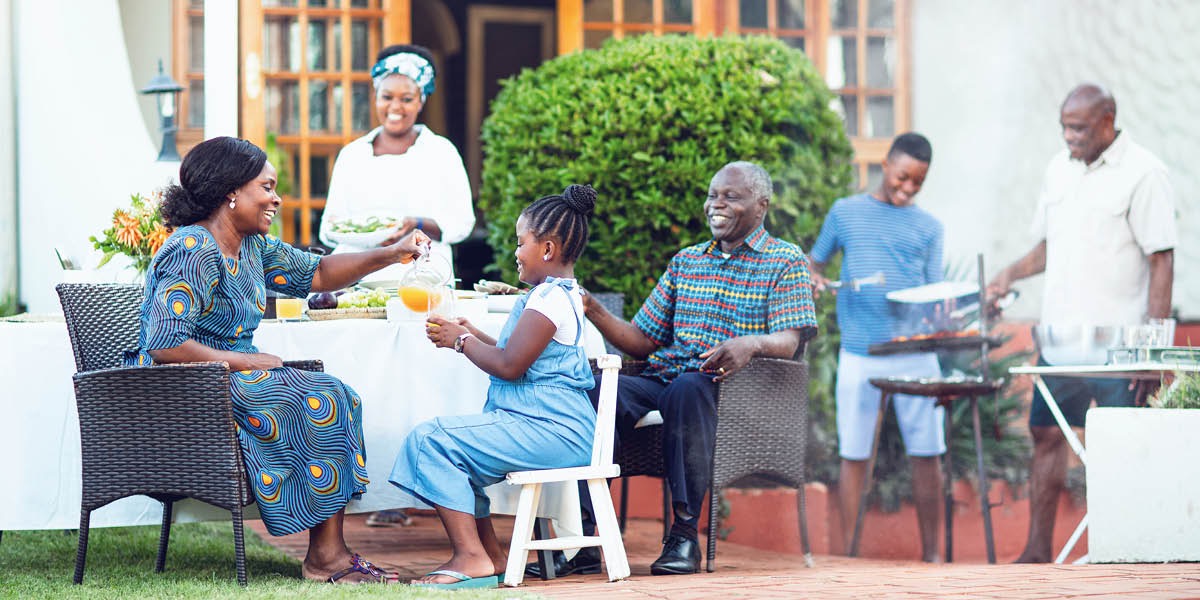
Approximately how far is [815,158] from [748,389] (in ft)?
6.12

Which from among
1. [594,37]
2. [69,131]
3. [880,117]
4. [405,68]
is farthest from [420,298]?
[880,117]

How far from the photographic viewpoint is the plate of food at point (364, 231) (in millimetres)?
5164

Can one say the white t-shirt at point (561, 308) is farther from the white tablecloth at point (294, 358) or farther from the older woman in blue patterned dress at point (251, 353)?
the older woman in blue patterned dress at point (251, 353)

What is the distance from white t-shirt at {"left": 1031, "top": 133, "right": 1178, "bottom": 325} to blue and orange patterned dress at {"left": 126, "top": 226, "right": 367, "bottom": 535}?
3.32 metres

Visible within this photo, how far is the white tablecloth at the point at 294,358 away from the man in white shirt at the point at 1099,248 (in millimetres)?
2593

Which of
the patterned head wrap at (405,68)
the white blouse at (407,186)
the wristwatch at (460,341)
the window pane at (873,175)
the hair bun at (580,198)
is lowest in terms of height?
the wristwatch at (460,341)

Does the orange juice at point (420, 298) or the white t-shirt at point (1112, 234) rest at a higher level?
the white t-shirt at point (1112, 234)

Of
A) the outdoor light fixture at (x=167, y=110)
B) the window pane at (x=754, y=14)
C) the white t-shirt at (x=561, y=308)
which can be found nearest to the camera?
the white t-shirt at (x=561, y=308)

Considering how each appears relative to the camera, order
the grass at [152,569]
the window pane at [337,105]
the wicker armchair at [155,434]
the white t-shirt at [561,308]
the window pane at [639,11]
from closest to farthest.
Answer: the grass at [152,569]
the wicker armchair at [155,434]
the white t-shirt at [561,308]
the window pane at [337,105]
the window pane at [639,11]

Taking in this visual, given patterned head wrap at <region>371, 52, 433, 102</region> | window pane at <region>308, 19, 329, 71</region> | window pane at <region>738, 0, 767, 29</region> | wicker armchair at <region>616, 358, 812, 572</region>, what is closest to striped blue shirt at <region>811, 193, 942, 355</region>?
wicker armchair at <region>616, 358, 812, 572</region>

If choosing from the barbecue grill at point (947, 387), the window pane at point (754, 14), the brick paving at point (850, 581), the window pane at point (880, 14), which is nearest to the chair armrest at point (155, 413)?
the brick paving at point (850, 581)

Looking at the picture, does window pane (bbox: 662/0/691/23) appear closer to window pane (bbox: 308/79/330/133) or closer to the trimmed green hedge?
the trimmed green hedge

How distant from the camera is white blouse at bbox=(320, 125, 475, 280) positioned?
19.4 ft

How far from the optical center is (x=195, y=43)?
774cm
